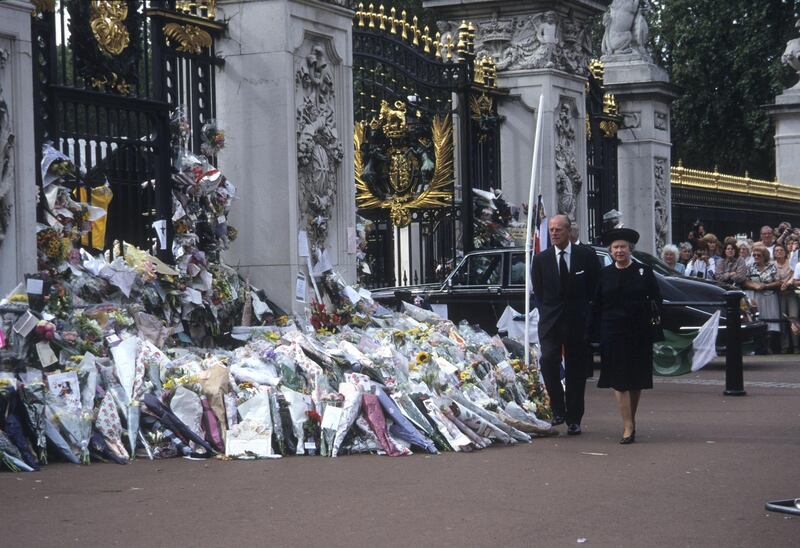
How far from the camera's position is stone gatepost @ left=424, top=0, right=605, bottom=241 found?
1902 cm

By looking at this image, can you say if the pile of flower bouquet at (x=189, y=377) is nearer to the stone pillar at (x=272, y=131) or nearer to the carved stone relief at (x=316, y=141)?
the stone pillar at (x=272, y=131)

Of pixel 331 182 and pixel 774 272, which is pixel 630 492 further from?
pixel 774 272

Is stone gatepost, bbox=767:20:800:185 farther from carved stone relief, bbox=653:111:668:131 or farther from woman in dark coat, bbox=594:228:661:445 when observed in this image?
woman in dark coat, bbox=594:228:661:445

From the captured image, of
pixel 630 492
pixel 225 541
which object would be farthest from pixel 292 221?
pixel 225 541

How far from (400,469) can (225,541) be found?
249cm

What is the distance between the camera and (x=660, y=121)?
23.0 meters

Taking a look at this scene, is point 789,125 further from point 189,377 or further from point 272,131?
point 189,377

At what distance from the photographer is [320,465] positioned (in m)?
9.24

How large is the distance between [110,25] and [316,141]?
267 centimetres

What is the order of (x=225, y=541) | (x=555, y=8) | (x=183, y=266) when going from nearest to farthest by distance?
(x=225, y=541)
(x=183, y=266)
(x=555, y=8)

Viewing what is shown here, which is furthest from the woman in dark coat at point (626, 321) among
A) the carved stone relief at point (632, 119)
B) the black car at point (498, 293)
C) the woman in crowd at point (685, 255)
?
the carved stone relief at point (632, 119)

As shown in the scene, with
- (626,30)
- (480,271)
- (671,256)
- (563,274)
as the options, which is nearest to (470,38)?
(480,271)

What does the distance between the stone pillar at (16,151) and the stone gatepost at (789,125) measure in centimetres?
2128

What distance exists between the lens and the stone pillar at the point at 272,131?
13.3 metres
